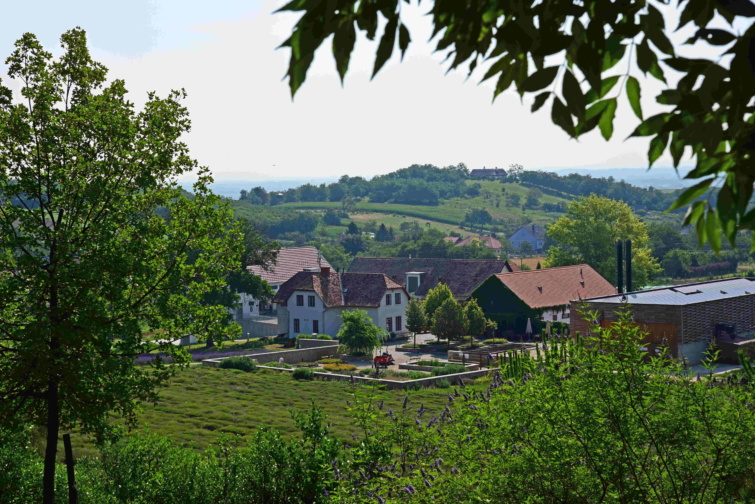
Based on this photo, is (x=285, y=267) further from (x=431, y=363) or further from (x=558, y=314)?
(x=431, y=363)

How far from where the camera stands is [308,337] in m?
53.7

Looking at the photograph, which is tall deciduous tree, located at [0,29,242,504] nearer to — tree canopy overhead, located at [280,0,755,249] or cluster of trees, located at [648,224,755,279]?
tree canopy overhead, located at [280,0,755,249]

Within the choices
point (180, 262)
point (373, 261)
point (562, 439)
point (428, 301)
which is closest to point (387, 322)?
point (428, 301)

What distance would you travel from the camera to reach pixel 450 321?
5000cm

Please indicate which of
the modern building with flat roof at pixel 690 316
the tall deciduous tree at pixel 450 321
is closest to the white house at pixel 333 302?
the tall deciduous tree at pixel 450 321

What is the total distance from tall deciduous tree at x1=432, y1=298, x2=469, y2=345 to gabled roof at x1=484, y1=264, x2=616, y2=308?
280 inches

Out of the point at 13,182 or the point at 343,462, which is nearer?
the point at 343,462

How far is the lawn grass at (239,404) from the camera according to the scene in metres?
21.5

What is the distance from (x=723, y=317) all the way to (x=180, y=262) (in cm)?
3594

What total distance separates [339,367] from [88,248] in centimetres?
3086

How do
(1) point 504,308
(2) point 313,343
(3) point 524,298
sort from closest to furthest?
(2) point 313,343 < (3) point 524,298 < (1) point 504,308

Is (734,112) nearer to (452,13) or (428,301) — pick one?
(452,13)

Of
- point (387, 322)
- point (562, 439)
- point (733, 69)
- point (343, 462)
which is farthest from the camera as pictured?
point (387, 322)

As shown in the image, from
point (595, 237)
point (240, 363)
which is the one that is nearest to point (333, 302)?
point (240, 363)
